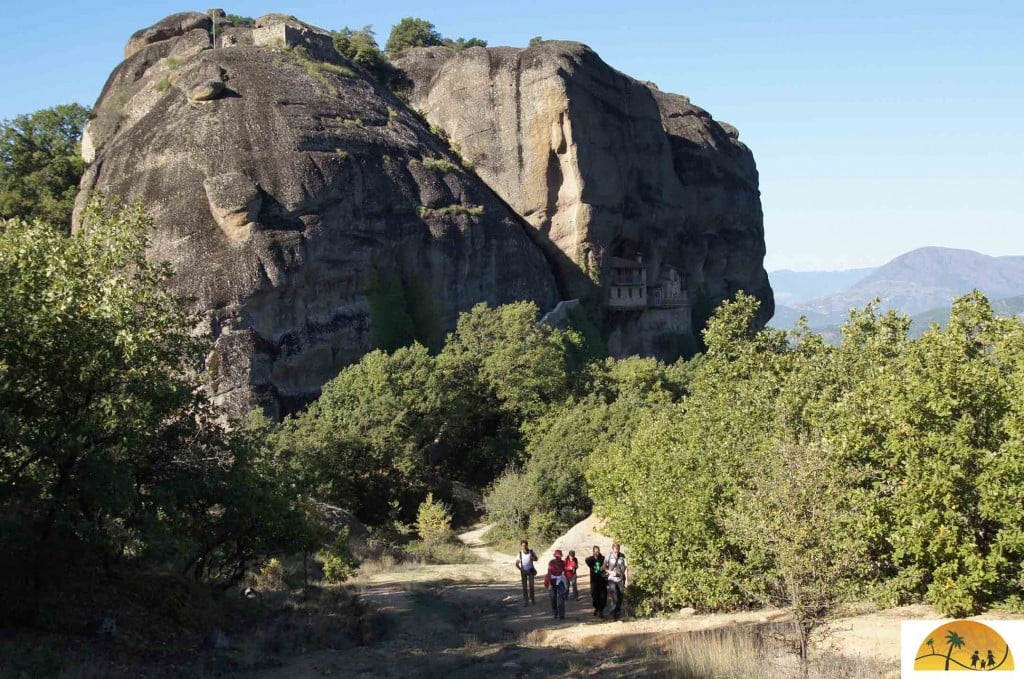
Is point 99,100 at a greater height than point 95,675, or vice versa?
point 99,100

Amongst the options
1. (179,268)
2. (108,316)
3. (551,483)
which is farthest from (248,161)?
(108,316)

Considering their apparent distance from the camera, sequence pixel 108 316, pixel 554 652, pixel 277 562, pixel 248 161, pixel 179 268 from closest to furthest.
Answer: pixel 108 316 < pixel 554 652 < pixel 277 562 < pixel 179 268 < pixel 248 161

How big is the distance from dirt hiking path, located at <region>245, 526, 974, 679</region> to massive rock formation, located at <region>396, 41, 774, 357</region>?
3204cm

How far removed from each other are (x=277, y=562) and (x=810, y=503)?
1467cm

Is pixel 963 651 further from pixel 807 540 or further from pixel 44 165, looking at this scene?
pixel 44 165

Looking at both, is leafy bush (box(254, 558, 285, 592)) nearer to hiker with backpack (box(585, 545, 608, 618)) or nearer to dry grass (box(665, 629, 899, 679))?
hiker with backpack (box(585, 545, 608, 618))

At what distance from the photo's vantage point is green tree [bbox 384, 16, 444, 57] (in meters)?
73.4

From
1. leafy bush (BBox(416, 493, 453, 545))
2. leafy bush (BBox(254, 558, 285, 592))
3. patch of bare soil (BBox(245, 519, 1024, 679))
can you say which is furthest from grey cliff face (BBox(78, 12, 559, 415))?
patch of bare soil (BBox(245, 519, 1024, 679))

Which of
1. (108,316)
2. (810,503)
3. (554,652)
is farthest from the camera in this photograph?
(554,652)

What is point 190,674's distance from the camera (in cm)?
1491

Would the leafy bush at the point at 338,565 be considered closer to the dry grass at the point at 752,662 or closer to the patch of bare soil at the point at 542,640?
the patch of bare soil at the point at 542,640

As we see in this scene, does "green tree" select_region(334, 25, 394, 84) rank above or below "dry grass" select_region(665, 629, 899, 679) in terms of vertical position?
above

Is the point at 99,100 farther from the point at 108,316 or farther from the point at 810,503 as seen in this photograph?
the point at 810,503

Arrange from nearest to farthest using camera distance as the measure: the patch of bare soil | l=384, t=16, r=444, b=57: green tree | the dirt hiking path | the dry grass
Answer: the dry grass
the patch of bare soil
the dirt hiking path
l=384, t=16, r=444, b=57: green tree
